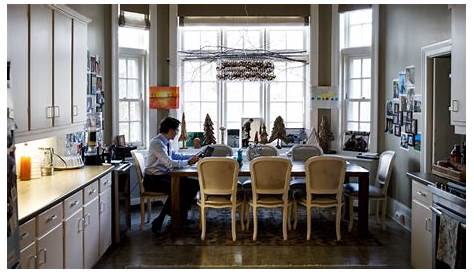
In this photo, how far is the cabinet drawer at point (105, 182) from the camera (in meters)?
4.91

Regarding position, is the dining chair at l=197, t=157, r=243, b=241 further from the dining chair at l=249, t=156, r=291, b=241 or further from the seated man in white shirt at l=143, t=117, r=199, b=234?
the seated man in white shirt at l=143, t=117, r=199, b=234

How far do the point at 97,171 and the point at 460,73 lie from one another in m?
3.24

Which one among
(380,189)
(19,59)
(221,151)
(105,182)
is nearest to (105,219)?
(105,182)

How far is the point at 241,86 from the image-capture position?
8.17 m

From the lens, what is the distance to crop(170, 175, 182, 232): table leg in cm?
594

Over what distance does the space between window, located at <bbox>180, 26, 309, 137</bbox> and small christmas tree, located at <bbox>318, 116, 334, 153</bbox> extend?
438 millimetres

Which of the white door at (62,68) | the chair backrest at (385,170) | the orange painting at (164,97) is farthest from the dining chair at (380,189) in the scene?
the white door at (62,68)

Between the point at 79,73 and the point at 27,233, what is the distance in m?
2.46

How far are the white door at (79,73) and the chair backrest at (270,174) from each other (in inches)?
70.9

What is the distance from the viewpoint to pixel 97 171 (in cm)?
502

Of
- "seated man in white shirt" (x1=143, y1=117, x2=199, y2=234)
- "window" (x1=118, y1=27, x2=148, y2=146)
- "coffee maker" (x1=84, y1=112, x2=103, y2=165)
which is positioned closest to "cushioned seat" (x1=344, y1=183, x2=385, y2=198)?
"seated man in white shirt" (x1=143, y1=117, x2=199, y2=234)
